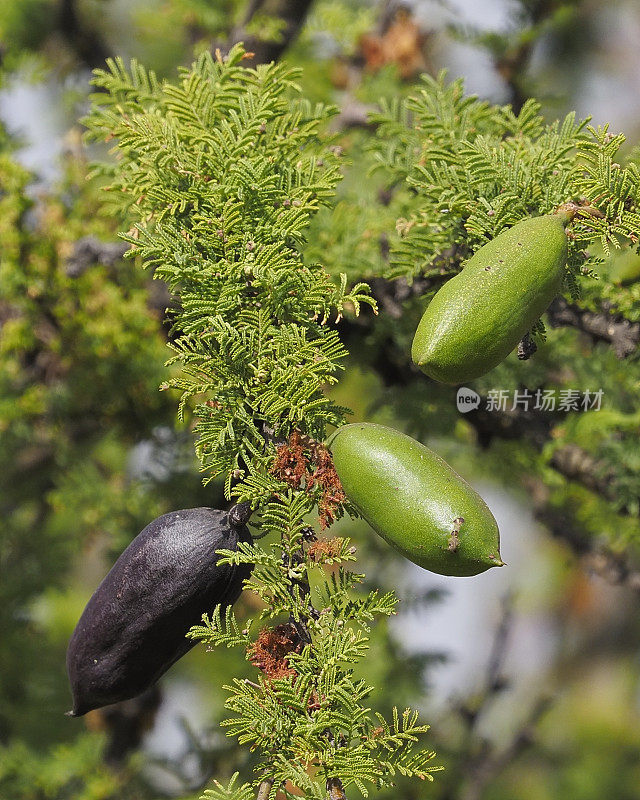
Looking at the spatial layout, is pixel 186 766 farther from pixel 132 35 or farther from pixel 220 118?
pixel 132 35

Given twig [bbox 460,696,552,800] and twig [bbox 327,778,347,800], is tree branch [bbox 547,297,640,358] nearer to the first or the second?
twig [bbox 327,778,347,800]

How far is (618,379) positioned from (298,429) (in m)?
0.70

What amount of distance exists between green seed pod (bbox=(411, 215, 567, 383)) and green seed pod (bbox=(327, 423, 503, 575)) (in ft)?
0.21

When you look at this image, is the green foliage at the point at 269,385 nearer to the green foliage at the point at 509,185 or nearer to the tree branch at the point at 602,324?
the green foliage at the point at 509,185

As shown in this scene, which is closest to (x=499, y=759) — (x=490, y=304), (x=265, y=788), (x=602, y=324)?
(x=602, y=324)

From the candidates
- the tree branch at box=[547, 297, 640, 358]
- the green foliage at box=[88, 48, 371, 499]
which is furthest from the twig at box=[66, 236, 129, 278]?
the tree branch at box=[547, 297, 640, 358]

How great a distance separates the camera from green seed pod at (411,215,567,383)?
1.74 feet

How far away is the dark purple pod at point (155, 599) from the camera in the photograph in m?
0.58

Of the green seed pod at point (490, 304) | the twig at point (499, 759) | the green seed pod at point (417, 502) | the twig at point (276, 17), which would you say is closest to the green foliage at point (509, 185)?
the green seed pod at point (490, 304)

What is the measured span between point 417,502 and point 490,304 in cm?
14

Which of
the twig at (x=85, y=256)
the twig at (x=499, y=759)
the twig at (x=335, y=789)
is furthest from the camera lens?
the twig at (x=499, y=759)

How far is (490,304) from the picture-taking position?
530 millimetres

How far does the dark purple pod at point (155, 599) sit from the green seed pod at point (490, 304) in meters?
0.19

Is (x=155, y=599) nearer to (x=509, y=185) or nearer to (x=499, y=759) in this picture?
(x=509, y=185)
